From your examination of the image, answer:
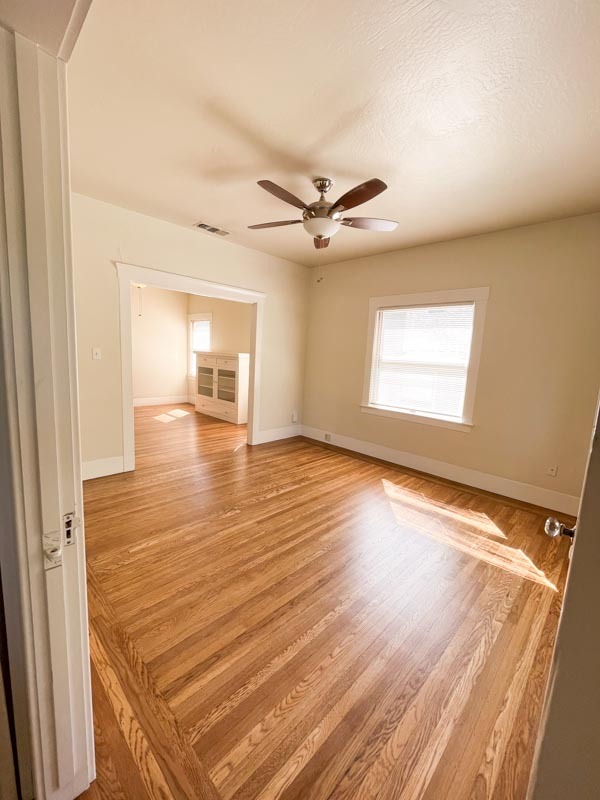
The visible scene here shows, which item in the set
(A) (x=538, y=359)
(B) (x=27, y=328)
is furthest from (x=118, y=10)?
(A) (x=538, y=359)

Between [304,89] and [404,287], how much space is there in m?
2.72

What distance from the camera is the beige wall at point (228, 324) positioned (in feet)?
20.7

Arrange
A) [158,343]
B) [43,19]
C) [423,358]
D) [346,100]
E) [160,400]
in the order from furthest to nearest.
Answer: [160,400] < [158,343] < [423,358] < [346,100] < [43,19]

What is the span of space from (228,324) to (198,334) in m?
1.24

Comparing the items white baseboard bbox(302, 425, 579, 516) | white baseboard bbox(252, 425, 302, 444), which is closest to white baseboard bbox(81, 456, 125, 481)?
white baseboard bbox(252, 425, 302, 444)

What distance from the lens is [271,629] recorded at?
66.0 inches

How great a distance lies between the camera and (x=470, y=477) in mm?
3662

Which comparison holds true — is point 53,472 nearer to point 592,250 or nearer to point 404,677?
point 404,677

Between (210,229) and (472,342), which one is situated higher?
(210,229)

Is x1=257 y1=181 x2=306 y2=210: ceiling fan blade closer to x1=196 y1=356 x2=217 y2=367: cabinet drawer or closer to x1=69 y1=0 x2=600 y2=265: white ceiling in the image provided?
x1=69 y1=0 x2=600 y2=265: white ceiling

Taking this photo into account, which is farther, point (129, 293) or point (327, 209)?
point (129, 293)

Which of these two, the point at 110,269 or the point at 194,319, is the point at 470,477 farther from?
the point at 194,319

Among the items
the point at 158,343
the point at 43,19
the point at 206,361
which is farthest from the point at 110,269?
the point at 158,343

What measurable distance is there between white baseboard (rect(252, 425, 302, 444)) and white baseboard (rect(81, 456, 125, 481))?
5.92 ft
